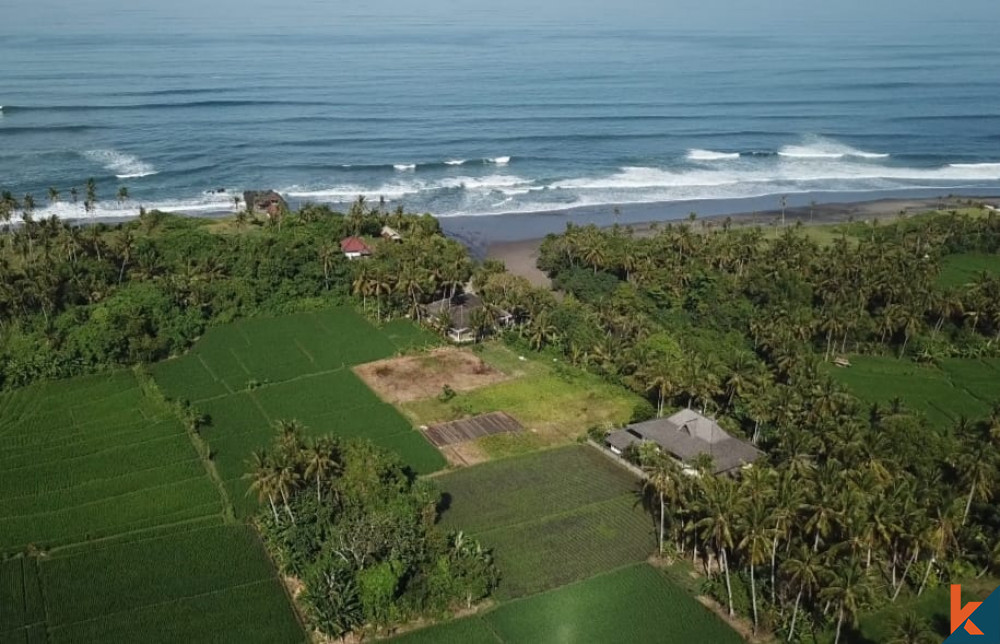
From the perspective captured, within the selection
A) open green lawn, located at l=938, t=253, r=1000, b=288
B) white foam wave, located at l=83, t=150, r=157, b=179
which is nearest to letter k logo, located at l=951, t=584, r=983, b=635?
open green lawn, located at l=938, t=253, r=1000, b=288

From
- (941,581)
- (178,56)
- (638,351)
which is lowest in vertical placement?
(941,581)

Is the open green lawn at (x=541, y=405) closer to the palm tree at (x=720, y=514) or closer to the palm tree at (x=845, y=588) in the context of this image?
the palm tree at (x=720, y=514)

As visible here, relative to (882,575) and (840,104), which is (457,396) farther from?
(840,104)

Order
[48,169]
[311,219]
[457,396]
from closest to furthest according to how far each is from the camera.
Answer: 1. [457,396]
2. [311,219]
3. [48,169]

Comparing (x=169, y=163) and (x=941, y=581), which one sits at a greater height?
(x=169, y=163)

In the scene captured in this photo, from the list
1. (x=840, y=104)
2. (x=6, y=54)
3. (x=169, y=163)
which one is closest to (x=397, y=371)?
(x=169, y=163)

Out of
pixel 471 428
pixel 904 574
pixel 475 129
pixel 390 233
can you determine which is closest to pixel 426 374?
pixel 471 428

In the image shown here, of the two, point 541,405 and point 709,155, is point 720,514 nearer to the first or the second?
point 541,405
